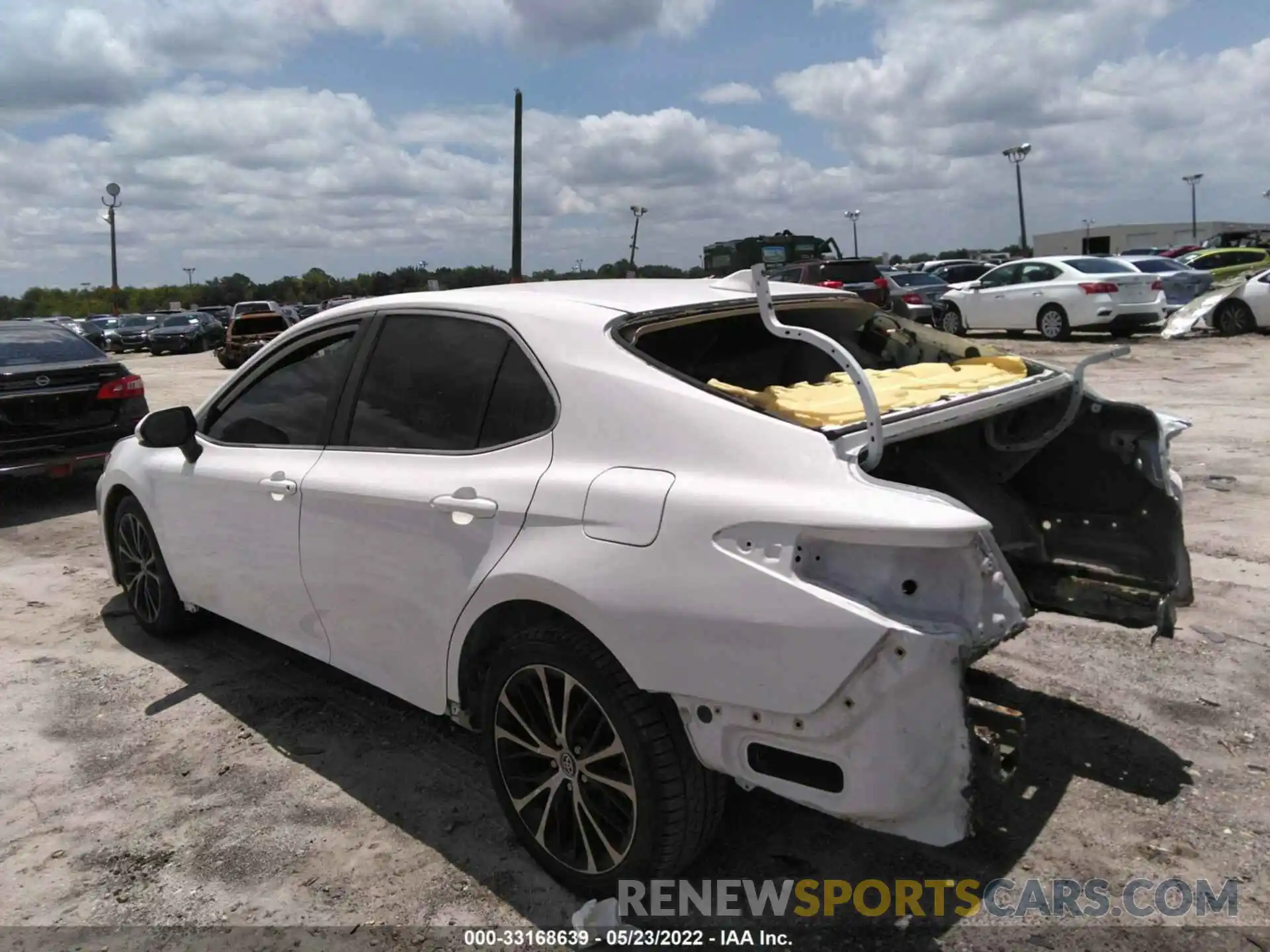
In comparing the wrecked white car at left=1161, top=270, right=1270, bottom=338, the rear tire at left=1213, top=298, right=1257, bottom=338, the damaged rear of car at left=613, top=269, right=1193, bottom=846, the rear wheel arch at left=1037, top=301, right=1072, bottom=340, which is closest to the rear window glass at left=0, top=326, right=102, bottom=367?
the damaged rear of car at left=613, top=269, right=1193, bottom=846

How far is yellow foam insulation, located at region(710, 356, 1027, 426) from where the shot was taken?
2.68 meters

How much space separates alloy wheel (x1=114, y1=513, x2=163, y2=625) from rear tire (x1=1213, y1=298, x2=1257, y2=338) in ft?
64.5

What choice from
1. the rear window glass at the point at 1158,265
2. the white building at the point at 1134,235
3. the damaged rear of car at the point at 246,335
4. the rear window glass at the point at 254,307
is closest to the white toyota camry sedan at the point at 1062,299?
the rear window glass at the point at 1158,265

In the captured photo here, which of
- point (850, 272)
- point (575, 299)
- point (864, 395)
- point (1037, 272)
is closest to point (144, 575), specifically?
point (575, 299)

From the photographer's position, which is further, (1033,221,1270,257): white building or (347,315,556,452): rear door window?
(1033,221,1270,257): white building

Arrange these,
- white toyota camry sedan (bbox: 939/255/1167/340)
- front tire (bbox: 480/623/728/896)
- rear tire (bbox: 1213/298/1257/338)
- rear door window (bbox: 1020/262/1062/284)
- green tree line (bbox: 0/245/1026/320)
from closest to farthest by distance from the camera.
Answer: front tire (bbox: 480/623/728/896)
white toyota camry sedan (bbox: 939/255/1167/340)
rear tire (bbox: 1213/298/1257/338)
rear door window (bbox: 1020/262/1062/284)
green tree line (bbox: 0/245/1026/320)

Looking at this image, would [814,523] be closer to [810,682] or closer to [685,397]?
[810,682]

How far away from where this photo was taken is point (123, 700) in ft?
14.4

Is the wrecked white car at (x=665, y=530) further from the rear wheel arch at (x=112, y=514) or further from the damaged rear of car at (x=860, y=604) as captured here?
the rear wheel arch at (x=112, y=514)

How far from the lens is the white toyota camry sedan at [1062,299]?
709 inches

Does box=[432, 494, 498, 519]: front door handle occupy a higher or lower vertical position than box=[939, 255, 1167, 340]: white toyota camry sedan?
lower

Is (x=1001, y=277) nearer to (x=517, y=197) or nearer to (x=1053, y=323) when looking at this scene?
(x=1053, y=323)

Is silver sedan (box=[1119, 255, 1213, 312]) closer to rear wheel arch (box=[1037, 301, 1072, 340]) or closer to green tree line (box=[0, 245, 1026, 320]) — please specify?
rear wheel arch (box=[1037, 301, 1072, 340])

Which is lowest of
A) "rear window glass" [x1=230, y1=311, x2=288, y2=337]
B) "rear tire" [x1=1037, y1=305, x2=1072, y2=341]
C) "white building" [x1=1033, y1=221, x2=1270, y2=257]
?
"rear tire" [x1=1037, y1=305, x2=1072, y2=341]
